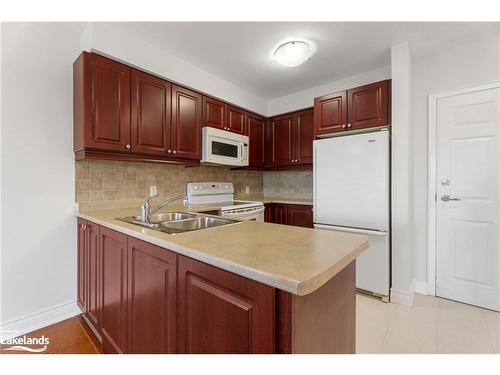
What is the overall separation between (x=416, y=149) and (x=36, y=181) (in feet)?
11.1

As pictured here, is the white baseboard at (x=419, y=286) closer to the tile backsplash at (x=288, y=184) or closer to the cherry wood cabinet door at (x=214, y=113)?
the tile backsplash at (x=288, y=184)

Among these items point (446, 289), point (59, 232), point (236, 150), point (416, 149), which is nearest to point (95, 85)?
point (59, 232)

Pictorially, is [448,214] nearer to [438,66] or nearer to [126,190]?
[438,66]

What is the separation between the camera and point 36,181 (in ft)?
6.17

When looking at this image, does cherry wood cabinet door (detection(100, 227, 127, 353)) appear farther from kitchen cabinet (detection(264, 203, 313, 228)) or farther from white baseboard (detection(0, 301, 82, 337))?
kitchen cabinet (detection(264, 203, 313, 228))

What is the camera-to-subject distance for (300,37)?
6.89ft

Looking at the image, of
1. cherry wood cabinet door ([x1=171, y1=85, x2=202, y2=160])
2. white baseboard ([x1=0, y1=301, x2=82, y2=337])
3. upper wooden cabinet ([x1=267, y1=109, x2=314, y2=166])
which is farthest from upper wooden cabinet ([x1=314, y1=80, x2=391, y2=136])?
white baseboard ([x1=0, y1=301, x2=82, y2=337])

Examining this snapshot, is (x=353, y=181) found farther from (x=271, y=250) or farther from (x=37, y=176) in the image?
(x=37, y=176)

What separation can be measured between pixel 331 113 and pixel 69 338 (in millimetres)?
2996

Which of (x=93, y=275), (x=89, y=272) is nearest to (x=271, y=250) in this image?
(x=93, y=275)

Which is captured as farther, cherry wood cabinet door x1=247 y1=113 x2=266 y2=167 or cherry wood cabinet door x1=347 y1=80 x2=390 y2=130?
cherry wood cabinet door x1=247 y1=113 x2=266 y2=167

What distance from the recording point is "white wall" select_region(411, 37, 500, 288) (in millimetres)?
2244

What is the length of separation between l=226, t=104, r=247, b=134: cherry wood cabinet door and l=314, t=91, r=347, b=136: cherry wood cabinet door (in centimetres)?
94
